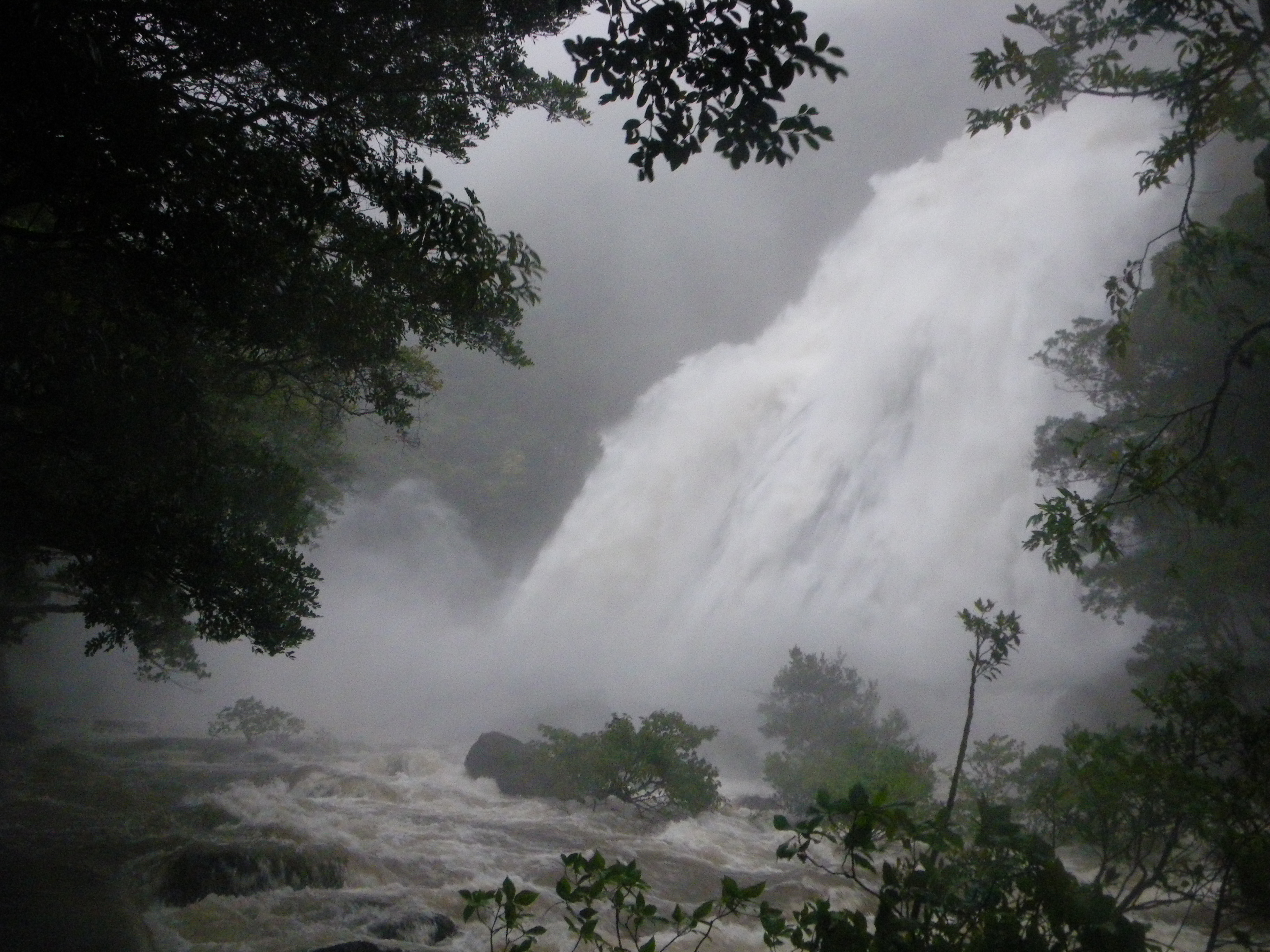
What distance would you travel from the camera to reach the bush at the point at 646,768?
14.7 m

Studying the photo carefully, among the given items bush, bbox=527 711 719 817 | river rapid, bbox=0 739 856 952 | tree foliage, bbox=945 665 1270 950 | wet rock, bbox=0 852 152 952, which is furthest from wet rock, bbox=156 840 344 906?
bush, bbox=527 711 719 817

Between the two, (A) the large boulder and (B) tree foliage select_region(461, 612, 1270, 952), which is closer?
(B) tree foliage select_region(461, 612, 1270, 952)

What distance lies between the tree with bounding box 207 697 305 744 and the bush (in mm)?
14105

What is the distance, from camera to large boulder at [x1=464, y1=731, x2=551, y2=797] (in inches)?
672

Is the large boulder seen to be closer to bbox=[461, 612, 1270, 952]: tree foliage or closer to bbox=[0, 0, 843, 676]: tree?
bbox=[0, 0, 843, 676]: tree

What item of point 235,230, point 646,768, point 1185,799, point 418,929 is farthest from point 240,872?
point 646,768

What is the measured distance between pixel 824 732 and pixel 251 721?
2034 cm

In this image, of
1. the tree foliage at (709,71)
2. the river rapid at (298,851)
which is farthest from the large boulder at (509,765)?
the tree foliage at (709,71)

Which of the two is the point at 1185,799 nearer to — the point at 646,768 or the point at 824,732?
the point at 646,768

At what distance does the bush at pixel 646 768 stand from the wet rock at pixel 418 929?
842cm

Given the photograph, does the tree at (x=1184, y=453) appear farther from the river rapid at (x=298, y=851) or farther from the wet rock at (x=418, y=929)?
the wet rock at (x=418, y=929)

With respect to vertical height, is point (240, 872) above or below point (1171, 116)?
below

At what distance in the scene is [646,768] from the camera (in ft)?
48.5

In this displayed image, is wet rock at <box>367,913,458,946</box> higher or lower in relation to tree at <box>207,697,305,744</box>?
higher
